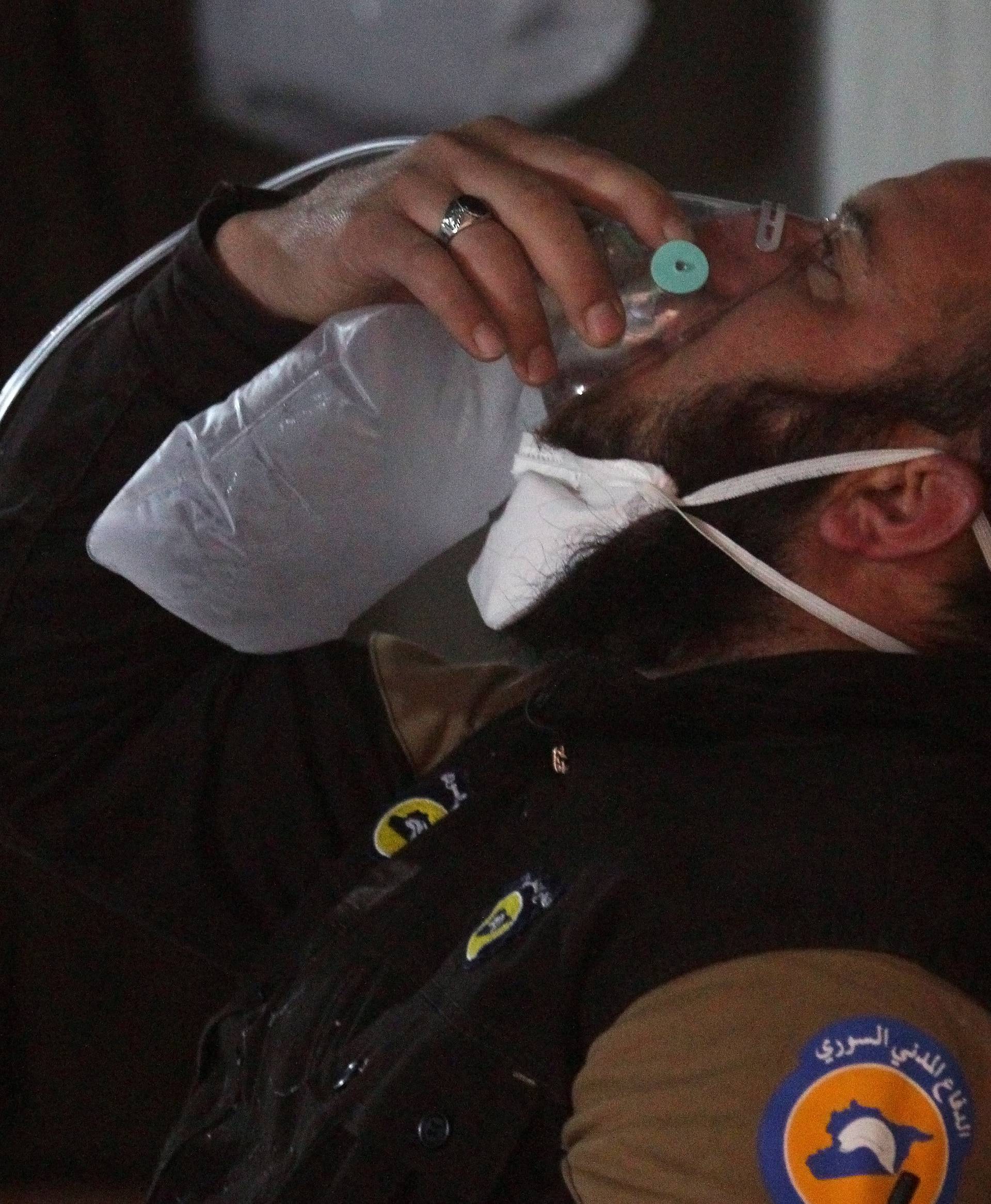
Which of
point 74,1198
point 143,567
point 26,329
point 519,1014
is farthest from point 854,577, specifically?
point 74,1198

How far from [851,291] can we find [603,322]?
0.71 feet

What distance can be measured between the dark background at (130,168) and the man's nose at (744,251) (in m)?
0.59

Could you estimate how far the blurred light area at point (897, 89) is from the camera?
156cm

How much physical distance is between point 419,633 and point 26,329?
632 mm

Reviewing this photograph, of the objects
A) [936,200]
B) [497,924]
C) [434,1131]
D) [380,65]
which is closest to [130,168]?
[380,65]

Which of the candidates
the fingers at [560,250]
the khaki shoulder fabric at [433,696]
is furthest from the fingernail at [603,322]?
the khaki shoulder fabric at [433,696]

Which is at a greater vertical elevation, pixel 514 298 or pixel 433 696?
pixel 514 298

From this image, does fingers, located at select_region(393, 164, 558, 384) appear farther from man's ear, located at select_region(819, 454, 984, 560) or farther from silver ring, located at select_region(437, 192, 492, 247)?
man's ear, located at select_region(819, 454, 984, 560)

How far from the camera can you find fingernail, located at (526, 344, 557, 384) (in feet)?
3.17

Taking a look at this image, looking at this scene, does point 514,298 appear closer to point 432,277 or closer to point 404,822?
point 432,277

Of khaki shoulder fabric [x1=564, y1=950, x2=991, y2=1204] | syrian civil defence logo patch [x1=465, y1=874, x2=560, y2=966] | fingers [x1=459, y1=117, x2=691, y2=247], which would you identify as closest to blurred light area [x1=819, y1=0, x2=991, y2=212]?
fingers [x1=459, y1=117, x2=691, y2=247]

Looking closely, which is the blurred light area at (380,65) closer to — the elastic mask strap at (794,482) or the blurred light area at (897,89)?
the blurred light area at (897,89)

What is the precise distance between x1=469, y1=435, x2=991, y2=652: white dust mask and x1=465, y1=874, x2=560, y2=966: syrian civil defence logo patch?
27 centimetres

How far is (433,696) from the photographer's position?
49.2 inches
